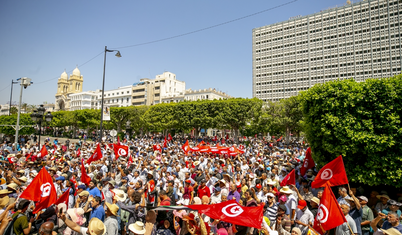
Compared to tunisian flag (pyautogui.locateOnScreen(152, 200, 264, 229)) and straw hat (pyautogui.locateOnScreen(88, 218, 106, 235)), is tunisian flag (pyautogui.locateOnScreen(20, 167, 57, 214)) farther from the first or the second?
tunisian flag (pyautogui.locateOnScreen(152, 200, 264, 229))

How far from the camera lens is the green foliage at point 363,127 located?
31.8 ft

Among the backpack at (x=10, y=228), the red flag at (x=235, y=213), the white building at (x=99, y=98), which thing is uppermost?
the white building at (x=99, y=98)

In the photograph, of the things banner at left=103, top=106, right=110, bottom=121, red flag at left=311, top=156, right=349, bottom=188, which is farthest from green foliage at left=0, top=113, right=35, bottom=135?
red flag at left=311, top=156, right=349, bottom=188

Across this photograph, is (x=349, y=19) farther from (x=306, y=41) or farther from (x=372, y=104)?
(x=372, y=104)

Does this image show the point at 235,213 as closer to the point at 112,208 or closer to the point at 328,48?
the point at 112,208

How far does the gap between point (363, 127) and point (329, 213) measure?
7014 millimetres

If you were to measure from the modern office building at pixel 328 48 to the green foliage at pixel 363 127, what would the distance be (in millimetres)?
74806

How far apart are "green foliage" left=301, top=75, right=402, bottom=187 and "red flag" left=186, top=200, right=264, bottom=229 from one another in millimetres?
7580

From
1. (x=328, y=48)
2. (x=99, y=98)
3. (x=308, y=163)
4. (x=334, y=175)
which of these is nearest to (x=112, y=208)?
(x=334, y=175)

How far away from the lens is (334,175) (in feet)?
24.6

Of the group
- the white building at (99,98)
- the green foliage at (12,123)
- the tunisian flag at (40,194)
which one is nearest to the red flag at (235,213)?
the tunisian flag at (40,194)

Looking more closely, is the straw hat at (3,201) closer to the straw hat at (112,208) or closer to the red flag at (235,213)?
the straw hat at (112,208)

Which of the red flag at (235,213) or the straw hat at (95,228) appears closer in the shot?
the straw hat at (95,228)

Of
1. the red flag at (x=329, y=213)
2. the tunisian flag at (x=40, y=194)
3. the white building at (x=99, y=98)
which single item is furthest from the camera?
the white building at (x=99, y=98)
